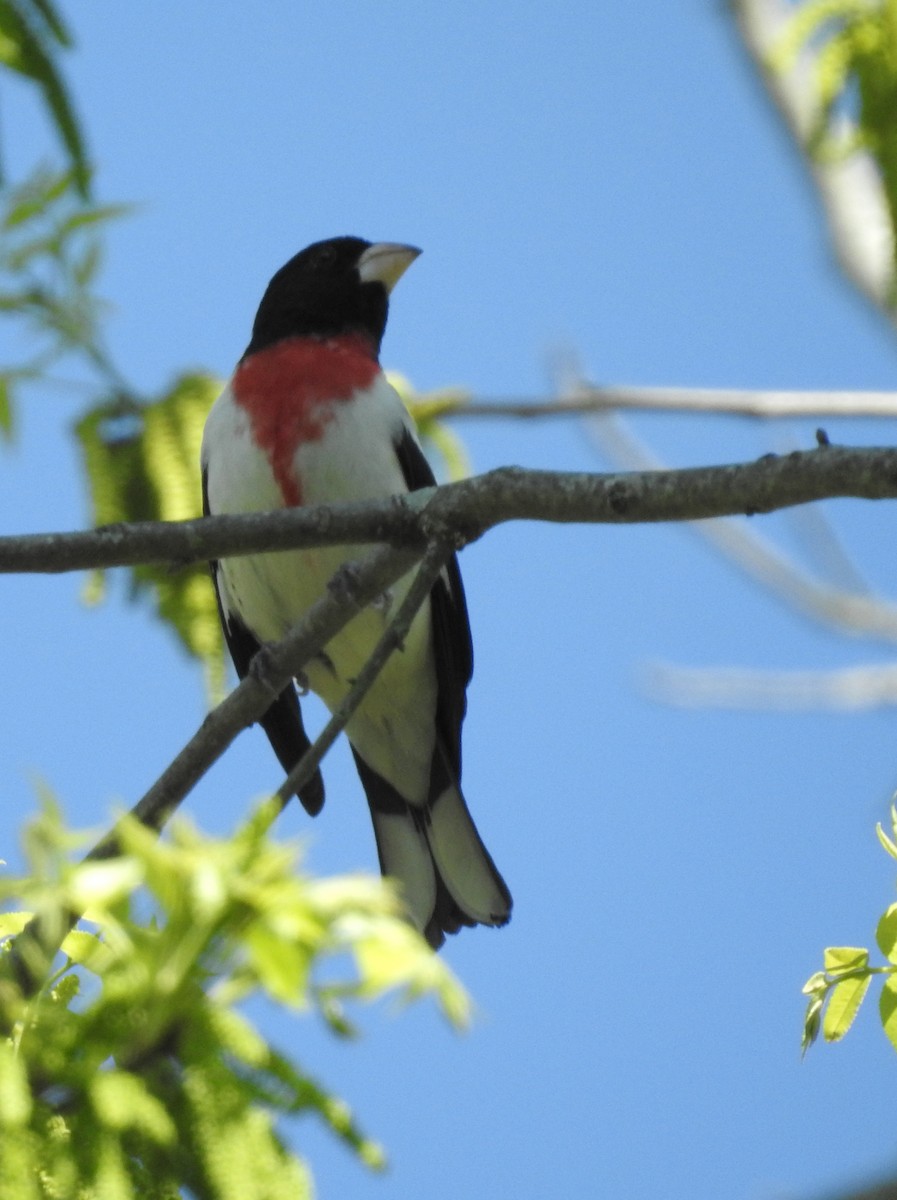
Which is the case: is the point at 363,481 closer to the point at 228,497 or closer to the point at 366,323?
the point at 228,497

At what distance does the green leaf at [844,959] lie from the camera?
2738mm

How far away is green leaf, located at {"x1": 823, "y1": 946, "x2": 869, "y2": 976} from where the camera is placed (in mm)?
2738

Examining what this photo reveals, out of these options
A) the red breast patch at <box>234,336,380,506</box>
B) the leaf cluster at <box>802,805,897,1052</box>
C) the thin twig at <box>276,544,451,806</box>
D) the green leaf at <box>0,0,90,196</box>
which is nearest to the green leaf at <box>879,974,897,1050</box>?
the leaf cluster at <box>802,805,897,1052</box>

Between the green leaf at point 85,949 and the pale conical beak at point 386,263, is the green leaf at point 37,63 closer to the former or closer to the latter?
the green leaf at point 85,949

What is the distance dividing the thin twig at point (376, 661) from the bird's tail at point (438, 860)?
5.81ft

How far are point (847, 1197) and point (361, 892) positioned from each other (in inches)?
42.8

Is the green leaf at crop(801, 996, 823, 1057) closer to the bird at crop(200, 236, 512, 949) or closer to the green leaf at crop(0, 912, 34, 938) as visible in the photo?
the green leaf at crop(0, 912, 34, 938)

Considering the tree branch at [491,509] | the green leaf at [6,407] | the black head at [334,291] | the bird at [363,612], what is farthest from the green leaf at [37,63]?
the black head at [334,291]

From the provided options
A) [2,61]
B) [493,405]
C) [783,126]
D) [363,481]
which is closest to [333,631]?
[363,481]

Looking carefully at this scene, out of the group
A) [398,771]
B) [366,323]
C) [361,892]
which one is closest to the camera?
[361,892]

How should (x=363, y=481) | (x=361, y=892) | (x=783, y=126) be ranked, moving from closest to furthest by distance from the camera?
1. (x=361, y=892)
2. (x=363, y=481)
3. (x=783, y=126)

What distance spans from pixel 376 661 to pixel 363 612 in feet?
6.29

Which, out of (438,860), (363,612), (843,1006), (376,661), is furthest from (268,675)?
(438,860)

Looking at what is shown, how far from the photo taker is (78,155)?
213 centimetres
